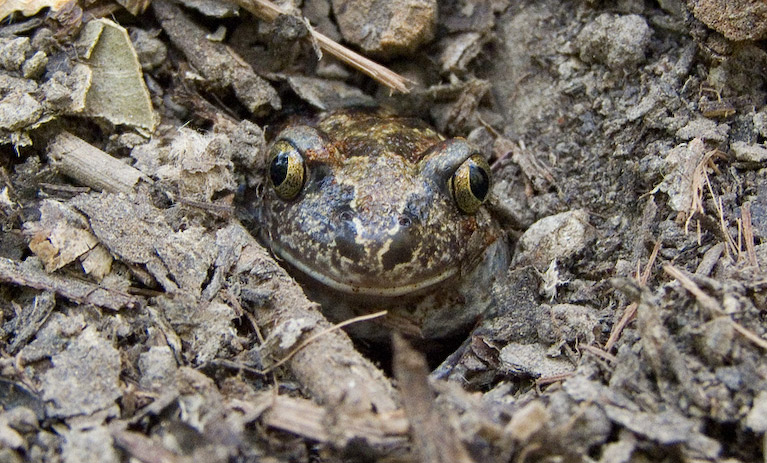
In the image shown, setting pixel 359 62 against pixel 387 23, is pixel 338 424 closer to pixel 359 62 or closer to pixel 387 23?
pixel 359 62

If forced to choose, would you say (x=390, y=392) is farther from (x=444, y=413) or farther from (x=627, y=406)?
(x=627, y=406)

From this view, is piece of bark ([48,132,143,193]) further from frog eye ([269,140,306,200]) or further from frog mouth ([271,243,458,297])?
frog mouth ([271,243,458,297])

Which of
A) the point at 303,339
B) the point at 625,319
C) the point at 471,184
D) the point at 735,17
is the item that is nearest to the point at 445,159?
the point at 471,184

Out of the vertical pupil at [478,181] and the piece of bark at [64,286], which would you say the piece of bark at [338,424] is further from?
the vertical pupil at [478,181]

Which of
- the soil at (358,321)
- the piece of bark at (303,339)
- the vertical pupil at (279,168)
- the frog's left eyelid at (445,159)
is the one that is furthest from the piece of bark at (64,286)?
the frog's left eyelid at (445,159)

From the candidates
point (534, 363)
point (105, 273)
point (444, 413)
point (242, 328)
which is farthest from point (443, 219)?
point (105, 273)

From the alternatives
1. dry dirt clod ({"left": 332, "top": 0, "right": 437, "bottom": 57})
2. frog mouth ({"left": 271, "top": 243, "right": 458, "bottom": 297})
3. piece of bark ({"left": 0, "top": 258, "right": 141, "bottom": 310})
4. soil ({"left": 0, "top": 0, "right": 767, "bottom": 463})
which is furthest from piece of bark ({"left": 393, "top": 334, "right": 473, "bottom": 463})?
dry dirt clod ({"left": 332, "top": 0, "right": 437, "bottom": 57})
